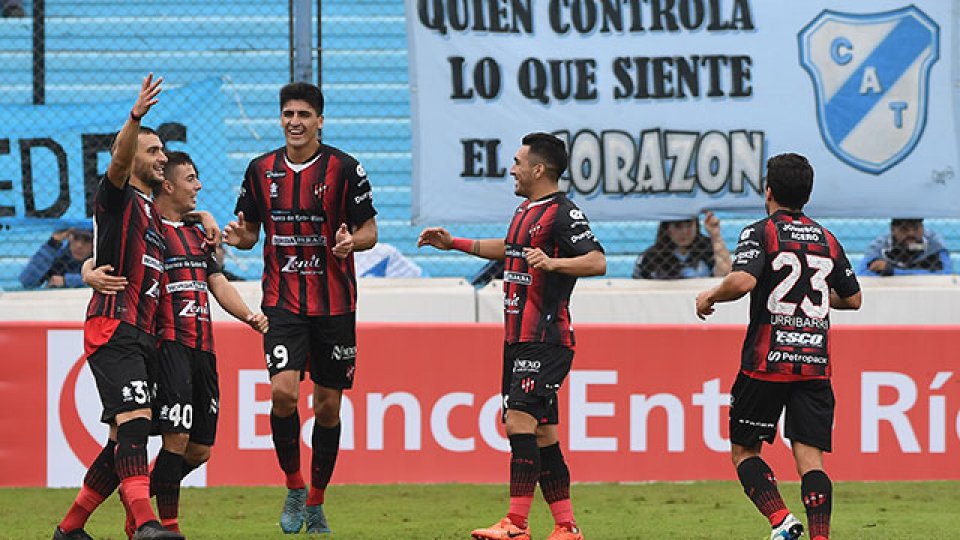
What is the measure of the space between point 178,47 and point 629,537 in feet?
26.0

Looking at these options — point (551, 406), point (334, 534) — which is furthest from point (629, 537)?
point (334, 534)

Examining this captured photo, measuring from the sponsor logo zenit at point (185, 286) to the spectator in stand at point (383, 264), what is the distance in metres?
3.97

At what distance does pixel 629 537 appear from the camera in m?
7.45

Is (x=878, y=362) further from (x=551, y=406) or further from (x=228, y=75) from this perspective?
(x=228, y=75)

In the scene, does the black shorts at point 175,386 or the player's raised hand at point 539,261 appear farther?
the black shorts at point 175,386

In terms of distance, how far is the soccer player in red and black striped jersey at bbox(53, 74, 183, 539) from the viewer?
20.9 ft

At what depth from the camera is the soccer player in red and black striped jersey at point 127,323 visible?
638 centimetres

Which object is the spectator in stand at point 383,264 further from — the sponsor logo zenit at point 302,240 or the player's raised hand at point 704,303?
the player's raised hand at point 704,303

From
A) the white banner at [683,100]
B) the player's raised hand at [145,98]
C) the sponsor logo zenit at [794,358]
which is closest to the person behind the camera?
the player's raised hand at [145,98]

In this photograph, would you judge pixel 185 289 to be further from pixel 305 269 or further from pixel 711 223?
pixel 711 223

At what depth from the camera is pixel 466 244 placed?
7.43 meters

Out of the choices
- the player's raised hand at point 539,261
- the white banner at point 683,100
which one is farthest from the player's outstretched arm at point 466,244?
the white banner at point 683,100

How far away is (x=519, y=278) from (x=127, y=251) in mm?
1723

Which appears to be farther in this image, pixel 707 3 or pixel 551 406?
pixel 707 3
